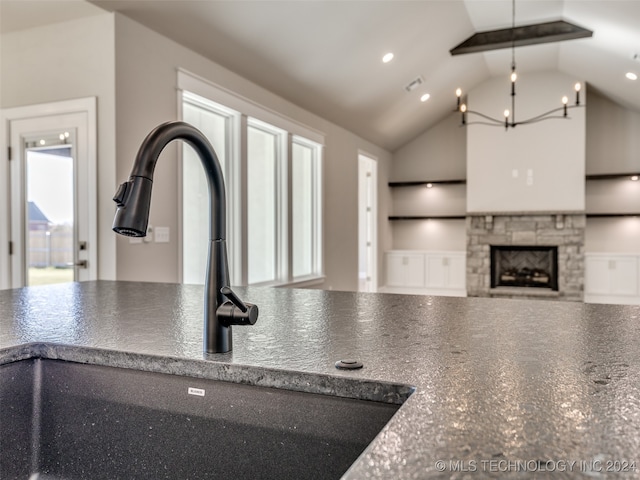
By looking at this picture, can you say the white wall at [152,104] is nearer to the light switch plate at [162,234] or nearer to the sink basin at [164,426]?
the light switch plate at [162,234]

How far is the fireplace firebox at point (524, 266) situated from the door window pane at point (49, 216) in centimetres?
640

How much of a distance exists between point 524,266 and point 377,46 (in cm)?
463

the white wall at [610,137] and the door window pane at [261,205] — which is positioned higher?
the white wall at [610,137]

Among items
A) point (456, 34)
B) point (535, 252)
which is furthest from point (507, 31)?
point (535, 252)

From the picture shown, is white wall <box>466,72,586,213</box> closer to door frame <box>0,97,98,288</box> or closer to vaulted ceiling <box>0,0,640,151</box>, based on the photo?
vaulted ceiling <box>0,0,640,151</box>

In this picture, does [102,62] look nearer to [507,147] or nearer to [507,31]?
[507,31]

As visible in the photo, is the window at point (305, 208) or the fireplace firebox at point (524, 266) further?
the fireplace firebox at point (524, 266)

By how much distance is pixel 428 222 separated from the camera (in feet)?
29.1

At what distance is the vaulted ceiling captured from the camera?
11.7 feet

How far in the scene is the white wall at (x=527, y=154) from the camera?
7461mm

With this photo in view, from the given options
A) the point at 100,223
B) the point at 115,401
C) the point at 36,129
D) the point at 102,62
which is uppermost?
the point at 102,62

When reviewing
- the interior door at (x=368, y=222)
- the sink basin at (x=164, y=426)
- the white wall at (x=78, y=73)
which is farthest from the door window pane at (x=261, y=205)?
the sink basin at (x=164, y=426)

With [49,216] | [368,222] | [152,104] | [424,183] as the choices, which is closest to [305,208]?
[368,222]

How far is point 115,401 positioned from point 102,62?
283 centimetres
